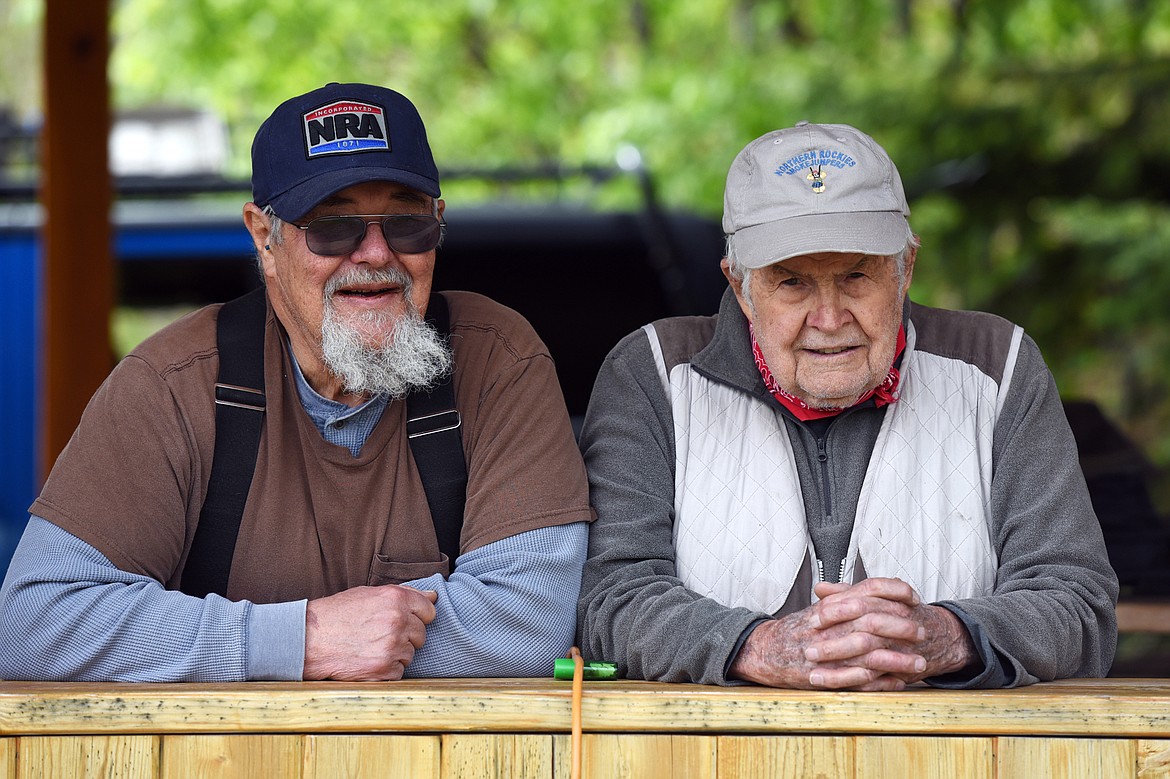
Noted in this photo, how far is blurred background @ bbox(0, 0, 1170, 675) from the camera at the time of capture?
5.45 meters

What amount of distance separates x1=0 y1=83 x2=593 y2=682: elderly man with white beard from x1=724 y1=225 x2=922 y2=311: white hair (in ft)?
1.30

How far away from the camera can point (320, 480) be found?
2.43 metres

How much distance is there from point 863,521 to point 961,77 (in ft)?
16.7

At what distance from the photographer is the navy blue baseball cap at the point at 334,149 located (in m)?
2.39

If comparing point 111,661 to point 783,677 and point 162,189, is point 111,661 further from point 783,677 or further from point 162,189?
point 162,189

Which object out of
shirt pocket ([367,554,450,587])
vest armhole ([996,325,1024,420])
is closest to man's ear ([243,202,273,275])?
shirt pocket ([367,554,450,587])

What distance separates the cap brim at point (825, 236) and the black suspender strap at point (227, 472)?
0.90 metres

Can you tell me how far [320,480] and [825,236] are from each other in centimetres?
97

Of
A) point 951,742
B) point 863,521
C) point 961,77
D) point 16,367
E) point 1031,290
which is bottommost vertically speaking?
point 951,742

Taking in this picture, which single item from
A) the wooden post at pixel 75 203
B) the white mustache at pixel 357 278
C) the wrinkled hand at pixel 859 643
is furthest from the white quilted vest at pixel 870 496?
the wooden post at pixel 75 203

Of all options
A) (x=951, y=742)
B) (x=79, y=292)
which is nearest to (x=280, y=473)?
(x=951, y=742)

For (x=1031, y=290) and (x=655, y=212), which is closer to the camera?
(x=655, y=212)

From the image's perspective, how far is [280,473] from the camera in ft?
7.90

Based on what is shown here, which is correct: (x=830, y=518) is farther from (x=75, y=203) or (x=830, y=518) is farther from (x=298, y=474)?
(x=75, y=203)
